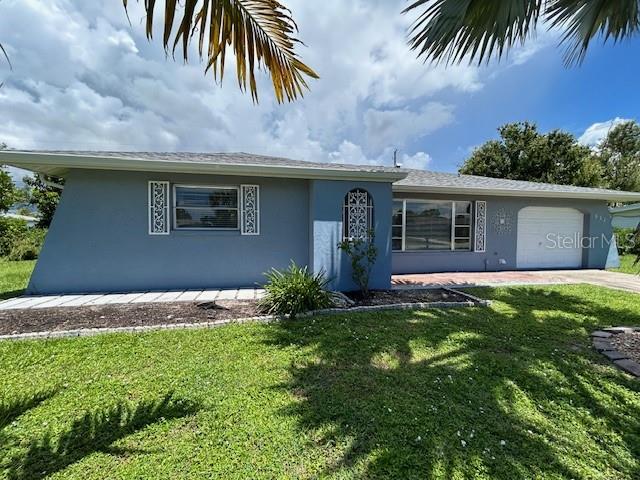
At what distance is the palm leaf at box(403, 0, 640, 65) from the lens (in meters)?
Answer: 3.74

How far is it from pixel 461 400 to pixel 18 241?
62.4 feet

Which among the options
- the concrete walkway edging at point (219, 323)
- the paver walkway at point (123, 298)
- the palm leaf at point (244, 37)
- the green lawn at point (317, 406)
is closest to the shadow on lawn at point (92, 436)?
the green lawn at point (317, 406)

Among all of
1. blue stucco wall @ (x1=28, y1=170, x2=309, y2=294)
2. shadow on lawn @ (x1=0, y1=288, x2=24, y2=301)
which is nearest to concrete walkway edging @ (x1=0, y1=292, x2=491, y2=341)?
blue stucco wall @ (x1=28, y1=170, x2=309, y2=294)

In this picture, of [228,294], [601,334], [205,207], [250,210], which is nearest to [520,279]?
[601,334]

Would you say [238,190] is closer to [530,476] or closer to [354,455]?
[354,455]

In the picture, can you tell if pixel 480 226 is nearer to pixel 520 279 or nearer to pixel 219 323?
pixel 520 279

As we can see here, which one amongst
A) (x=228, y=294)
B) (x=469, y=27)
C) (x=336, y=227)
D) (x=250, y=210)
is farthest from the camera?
(x=250, y=210)

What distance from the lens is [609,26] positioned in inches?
161

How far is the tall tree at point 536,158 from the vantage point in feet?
81.0

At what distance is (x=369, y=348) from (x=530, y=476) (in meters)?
2.36

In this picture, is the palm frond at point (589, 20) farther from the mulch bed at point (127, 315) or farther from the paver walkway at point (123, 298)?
the paver walkway at point (123, 298)

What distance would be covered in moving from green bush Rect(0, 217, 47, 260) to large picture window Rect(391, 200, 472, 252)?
16.5 m

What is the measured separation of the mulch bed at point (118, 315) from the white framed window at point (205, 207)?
2.58 meters

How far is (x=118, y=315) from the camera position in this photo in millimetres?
5547
